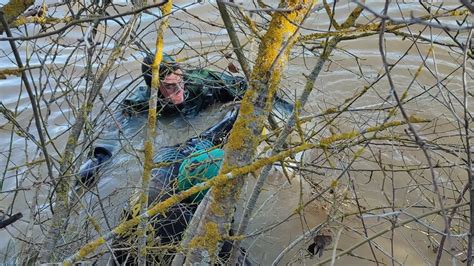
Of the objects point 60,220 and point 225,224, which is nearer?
point 225,224

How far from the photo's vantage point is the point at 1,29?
4.38 ft

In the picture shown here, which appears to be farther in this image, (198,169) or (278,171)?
(278,171)

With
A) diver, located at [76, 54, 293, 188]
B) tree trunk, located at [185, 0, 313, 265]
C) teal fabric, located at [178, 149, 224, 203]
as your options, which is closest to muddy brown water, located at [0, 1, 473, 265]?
diver, located at [76, 54, 293, 188]

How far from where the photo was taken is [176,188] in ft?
8.94

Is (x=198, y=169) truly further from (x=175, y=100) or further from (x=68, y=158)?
(x=175, y=100)

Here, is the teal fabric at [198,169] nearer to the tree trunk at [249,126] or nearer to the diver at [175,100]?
the tree trunk at [249,126]

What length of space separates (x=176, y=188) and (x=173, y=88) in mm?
1932

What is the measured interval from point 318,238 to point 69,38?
15.8 feet

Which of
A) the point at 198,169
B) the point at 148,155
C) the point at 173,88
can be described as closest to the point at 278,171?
the point at 173,88

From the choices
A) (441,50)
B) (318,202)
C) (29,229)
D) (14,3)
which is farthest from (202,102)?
(14,3)

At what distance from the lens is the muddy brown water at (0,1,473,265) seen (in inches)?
115

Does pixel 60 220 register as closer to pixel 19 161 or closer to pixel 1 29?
pixel 1 29

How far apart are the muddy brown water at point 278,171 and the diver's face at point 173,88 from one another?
229mm

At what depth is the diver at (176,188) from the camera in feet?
8.48
